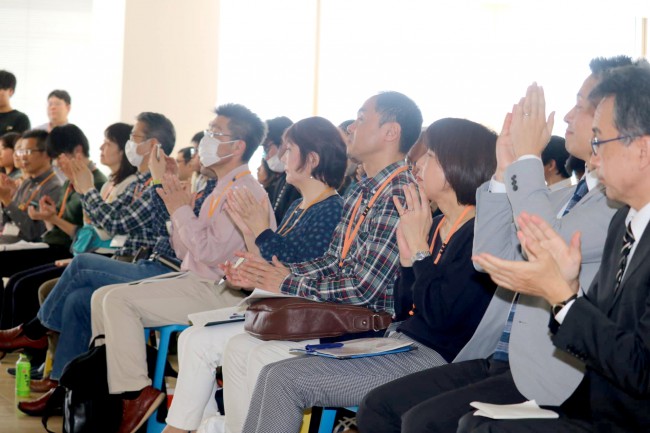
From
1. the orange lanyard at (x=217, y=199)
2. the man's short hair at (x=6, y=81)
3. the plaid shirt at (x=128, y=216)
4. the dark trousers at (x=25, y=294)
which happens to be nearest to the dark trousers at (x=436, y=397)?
the orange lanyard at (x=217, y=199)

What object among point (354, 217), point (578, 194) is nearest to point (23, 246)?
point (354, 217)

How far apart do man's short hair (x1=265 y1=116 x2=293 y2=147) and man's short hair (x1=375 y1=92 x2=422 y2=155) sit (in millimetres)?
1450

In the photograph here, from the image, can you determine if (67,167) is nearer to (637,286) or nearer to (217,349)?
(217,349)

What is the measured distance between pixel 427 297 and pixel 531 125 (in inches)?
21.8

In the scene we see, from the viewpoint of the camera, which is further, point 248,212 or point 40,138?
point 40,138

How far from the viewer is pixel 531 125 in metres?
2.09

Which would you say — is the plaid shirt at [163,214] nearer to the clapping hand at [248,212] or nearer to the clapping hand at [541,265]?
the clapping hand at [248,212]

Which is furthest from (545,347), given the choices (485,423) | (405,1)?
(405,1)

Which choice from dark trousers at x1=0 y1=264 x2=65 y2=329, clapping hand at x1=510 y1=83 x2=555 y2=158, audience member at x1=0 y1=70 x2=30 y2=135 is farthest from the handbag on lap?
audience member at x1=0 y1=70 x2=30 y2=135

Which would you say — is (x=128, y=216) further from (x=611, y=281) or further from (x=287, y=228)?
(x=611, y=281)

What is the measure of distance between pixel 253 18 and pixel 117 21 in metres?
1.72

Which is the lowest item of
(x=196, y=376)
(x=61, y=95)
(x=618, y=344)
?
(x=196, y=376)

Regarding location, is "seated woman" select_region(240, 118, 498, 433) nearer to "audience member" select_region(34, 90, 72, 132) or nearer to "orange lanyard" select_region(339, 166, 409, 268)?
"orange lanyard" select_region(339, 166, 409, 268)

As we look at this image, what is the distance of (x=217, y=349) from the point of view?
3141 mm
